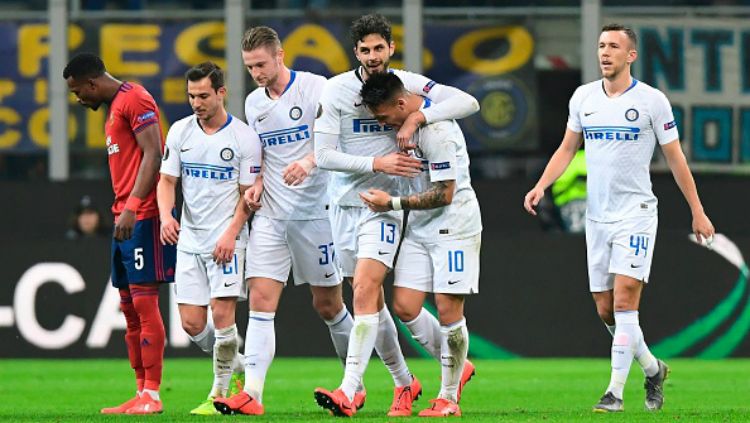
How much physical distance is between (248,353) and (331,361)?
18.3 ft

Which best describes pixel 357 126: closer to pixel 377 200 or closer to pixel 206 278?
pixel 377 200

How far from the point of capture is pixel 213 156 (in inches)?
402

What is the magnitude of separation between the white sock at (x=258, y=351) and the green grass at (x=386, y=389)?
0.72 ft

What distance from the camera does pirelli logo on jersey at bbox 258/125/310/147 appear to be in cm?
1036

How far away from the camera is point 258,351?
1011cm

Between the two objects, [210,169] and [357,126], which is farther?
[210,169]

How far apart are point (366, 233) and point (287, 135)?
83 centimetres

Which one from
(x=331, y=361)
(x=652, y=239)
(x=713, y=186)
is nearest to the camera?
(x=652, y=239)

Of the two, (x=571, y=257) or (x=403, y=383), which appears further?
(x=571, y=257)

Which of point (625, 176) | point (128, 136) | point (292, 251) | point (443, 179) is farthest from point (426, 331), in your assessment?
point (128, 136)

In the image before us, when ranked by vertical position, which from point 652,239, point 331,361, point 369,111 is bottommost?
point 331,361

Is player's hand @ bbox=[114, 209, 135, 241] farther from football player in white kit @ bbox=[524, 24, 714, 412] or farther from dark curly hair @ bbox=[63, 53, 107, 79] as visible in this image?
football player in white kit @ bbox=[524, 24, 714, 412]

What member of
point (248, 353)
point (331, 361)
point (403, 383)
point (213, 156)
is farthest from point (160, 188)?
point (331, 361)

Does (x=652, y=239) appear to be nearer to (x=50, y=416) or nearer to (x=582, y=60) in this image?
(x=50, y=416)
